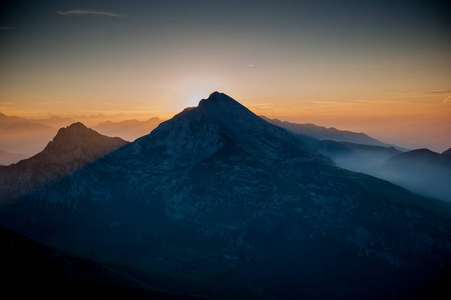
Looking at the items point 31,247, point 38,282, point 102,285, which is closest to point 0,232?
point 31,247

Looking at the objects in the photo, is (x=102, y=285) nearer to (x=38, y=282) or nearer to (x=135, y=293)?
(x=135, y=293)

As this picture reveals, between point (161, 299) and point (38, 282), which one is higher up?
point (38, 282)

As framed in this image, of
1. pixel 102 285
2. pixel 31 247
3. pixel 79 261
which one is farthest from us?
pixel 79 261

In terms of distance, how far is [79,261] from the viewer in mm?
197500

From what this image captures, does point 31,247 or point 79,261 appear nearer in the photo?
point 31,247

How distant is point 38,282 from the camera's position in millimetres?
149625

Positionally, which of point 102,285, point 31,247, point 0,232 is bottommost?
point 102,285

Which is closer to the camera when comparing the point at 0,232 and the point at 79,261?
the point at 0,232

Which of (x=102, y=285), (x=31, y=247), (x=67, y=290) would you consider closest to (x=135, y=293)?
(x=102, y=285)

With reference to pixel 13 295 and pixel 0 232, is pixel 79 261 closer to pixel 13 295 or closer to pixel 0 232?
pixel 0 232

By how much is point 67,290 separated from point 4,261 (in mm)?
37974

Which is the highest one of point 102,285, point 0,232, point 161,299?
point 0,232

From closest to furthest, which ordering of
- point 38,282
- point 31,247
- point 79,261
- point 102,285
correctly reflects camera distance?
point 38,282 → point 102,285 → point 31,247 → point 79,261

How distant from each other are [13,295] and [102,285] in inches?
1697
